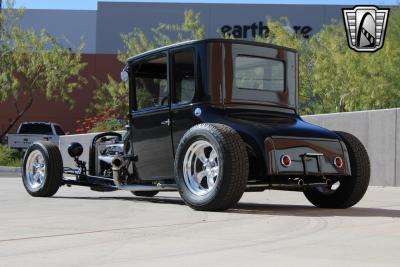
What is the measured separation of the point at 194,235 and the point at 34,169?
5.29m

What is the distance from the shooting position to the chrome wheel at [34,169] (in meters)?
10.7

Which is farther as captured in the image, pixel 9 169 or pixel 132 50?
pixel 132 50

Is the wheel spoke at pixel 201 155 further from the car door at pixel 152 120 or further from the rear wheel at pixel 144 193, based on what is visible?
the rear wheel at pixel 144 193

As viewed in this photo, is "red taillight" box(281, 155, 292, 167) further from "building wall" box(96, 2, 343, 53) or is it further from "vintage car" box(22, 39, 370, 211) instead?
"building wall" box(96, 2, 343, 53)

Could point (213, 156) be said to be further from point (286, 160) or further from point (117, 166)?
point (117, 166)

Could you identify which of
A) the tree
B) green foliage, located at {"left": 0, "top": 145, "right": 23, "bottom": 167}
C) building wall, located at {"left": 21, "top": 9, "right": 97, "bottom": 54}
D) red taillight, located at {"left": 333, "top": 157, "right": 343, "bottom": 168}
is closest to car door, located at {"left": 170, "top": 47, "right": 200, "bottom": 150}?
red taillight, located at {"left": 333, "top": 157, "right": 343, "bottom": 168}

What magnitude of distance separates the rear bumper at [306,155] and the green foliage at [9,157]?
18.5m

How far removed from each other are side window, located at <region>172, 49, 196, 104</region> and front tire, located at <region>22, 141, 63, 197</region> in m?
2.47

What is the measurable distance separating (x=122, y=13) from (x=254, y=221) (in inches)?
1630

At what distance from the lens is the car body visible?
28234mm

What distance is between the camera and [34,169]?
10.8 meters

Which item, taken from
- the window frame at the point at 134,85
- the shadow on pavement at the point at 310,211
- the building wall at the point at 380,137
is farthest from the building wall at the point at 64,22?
the shadow on pavement at the point at 310,211

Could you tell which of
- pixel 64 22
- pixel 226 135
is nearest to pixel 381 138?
pixel 226 135

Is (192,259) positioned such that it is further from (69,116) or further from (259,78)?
(69,116)
